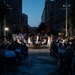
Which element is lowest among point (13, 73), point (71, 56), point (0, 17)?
point (13, 73)

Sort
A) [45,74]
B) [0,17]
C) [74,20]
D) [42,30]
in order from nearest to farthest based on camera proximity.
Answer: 1. [45,74]
2. [0,17]
3. [74,20]
4. [42,30]

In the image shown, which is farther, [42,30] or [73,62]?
[42,30]

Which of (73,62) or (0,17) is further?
(0,17)

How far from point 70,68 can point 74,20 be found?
25.3 metres

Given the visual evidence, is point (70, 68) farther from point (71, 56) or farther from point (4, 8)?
point (4, 8)

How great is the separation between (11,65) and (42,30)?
156 metres

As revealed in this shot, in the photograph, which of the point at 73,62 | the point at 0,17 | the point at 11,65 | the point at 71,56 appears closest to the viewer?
the point at 73,62

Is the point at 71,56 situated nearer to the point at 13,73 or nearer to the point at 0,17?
the point at 13,73

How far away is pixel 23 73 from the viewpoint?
15.4 metres

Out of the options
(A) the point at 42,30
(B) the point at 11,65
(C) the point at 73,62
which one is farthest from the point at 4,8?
(A) the point at 42,30

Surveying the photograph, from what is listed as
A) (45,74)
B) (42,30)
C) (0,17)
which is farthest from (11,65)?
(42,30)

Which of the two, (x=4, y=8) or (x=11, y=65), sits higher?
(x=4, y=8)

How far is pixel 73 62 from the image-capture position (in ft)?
42.8

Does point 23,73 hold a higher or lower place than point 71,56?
lower
